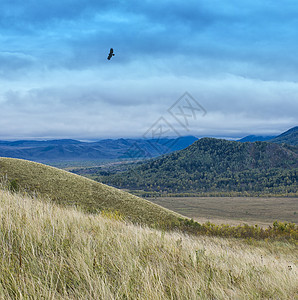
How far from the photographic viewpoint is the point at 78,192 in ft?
65.8

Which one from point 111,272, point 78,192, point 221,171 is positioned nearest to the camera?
point 111,272

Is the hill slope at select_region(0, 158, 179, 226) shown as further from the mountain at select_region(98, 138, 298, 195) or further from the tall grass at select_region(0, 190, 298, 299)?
the mountain at select_region(98, 138, 298, 195)

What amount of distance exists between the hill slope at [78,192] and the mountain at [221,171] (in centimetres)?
6895

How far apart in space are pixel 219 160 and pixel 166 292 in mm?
125051

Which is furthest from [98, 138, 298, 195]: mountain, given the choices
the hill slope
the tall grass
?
the tall grass

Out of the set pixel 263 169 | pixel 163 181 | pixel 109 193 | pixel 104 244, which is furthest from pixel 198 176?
pixel 104 244

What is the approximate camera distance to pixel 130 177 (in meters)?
118

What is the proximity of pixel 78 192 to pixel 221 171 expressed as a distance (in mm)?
102281

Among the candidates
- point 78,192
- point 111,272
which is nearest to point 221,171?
point 78,192

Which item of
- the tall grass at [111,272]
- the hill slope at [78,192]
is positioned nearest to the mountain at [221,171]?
the hill slope at [78,192]

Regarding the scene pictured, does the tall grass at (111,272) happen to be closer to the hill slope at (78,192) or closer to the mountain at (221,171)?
the hill slope at (78,192)

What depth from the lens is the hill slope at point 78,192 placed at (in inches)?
724

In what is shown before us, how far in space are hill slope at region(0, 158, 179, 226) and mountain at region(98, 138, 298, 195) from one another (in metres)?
69.0

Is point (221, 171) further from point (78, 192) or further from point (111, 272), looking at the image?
point (111, 272)
